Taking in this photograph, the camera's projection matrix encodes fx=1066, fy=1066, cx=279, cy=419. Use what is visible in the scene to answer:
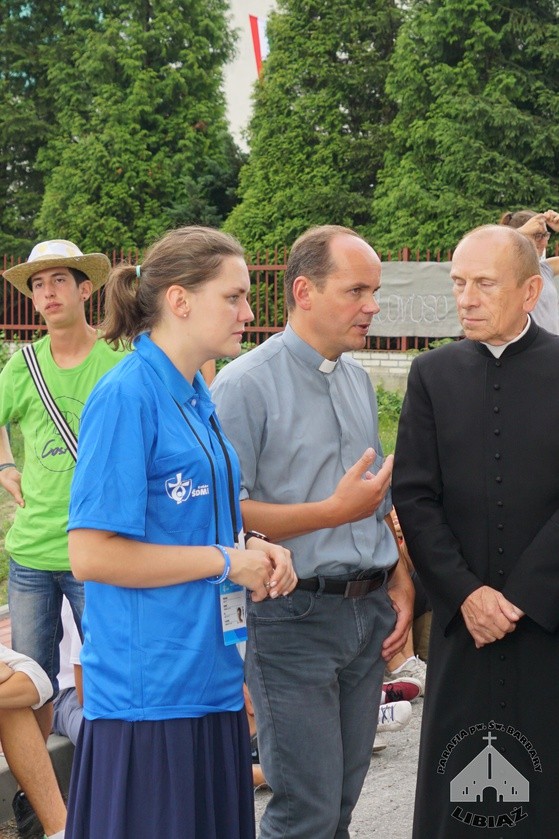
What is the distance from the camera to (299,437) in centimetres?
316

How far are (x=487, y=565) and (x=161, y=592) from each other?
138 centimetres

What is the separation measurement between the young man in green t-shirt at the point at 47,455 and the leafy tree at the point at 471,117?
1479 centimetres

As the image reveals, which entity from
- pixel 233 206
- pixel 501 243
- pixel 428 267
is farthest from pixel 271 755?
pixel 233 206

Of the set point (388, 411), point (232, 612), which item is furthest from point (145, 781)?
point (388, 411)

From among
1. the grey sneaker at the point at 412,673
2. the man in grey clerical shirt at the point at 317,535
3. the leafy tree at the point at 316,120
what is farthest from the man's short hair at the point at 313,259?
the leafy tree at the point at 316,120

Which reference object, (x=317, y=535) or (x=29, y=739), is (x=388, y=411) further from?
(x=317, y=535)

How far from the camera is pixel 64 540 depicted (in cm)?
426

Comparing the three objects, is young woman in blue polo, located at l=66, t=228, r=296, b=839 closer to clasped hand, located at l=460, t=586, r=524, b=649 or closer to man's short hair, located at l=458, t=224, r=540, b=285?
clasped hand, located at l=460, t=586, r=524, b=649

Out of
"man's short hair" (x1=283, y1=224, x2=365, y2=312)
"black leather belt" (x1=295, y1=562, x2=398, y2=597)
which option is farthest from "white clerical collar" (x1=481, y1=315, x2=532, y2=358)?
"black leather belt" (x1=295, y1=562, x2=398, y2=597)

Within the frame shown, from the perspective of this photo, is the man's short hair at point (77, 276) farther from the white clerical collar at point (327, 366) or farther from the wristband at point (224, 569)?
the wristband at point (224, 569)

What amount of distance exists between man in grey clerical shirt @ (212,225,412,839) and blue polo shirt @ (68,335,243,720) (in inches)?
24.3

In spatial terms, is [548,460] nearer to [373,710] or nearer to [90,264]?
[373,710]

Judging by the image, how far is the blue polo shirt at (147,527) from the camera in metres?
2.31

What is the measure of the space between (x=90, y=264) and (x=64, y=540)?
1.24 meters
